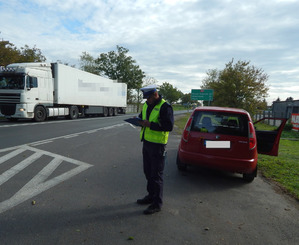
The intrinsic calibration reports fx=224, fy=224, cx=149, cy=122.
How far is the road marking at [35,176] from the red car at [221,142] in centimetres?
255

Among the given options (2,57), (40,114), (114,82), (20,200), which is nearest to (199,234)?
(20,200)

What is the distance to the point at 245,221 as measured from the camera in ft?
10.5

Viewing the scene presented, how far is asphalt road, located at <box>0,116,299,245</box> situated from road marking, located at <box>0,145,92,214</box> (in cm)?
2

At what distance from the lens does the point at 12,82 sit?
1443 cm

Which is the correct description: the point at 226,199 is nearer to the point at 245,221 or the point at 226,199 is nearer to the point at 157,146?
the point at 245,221

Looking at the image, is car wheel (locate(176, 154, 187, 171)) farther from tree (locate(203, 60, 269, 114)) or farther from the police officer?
tree (locate(203, 60, 269, 114))

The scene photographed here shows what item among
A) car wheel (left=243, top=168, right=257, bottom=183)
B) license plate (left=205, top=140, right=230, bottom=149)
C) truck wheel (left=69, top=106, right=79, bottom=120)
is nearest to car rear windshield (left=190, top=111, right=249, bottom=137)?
license plate (left=205, top=140, right=230, bottom=149)

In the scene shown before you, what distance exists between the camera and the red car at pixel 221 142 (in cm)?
453

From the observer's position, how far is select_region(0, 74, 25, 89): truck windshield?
47.0 ft

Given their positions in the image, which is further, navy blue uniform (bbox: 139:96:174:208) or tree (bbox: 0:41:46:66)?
tree (bbox: 0:41:46:66)

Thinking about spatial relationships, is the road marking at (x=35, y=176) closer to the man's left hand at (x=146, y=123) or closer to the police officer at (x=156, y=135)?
the police officer at (x=156, y=135)

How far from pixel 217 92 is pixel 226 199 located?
16848 mm

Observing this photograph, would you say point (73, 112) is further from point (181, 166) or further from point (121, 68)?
point (121, 68)

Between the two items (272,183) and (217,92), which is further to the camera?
(217,92)
